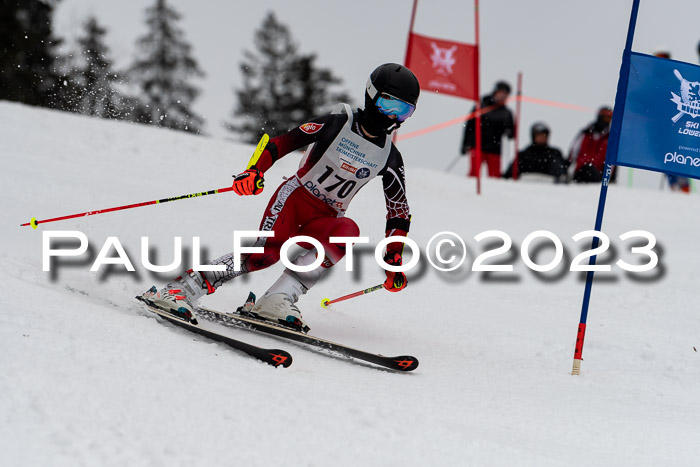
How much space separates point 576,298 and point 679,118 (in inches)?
94.9

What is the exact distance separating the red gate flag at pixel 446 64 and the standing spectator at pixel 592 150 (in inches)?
89.7

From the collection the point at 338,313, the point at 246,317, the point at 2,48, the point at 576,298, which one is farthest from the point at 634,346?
the point at 2,48

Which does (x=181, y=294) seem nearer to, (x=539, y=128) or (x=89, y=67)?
(x=539, y=128)

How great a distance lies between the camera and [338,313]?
4.95 meters

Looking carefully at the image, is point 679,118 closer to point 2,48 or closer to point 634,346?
point 634,346

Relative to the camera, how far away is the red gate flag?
10000mm

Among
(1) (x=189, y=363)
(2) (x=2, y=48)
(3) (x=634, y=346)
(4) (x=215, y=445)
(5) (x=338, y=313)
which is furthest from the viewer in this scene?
(2) (x=2, y=48)

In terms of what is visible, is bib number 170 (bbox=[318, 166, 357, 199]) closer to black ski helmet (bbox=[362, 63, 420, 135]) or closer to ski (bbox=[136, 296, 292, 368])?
black ski helmet (bbox=[362, 63, 420, 135])

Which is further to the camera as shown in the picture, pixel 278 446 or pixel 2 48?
pixel 2 48

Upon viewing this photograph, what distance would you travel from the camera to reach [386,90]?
3.68 meters

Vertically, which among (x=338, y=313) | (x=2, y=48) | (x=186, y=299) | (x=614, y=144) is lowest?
(x=338, y=313)

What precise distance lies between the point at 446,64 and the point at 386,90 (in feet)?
22.0

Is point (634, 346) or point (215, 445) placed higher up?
point (215, 445)

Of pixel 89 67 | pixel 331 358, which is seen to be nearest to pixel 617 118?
pixel 331 358
